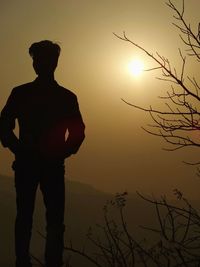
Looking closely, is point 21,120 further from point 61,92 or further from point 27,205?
point 27,205

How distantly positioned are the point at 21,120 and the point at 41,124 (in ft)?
0.80

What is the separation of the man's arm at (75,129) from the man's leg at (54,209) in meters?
0.33

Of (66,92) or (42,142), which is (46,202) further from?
(66,92)

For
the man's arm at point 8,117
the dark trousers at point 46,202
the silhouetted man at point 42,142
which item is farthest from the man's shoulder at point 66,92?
the dark trousers at point 46,202

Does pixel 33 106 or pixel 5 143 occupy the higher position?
pixel 33 106

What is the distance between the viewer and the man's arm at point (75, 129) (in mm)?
5547

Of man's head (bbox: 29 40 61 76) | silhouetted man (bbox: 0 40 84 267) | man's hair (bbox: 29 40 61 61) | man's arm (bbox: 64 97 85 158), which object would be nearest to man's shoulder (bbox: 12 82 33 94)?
silhouetted man (bbox: 0 40 84 267)

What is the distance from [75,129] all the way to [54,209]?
3.21 ft

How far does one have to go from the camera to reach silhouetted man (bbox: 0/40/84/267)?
17.3 feet

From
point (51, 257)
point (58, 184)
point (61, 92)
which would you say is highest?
point (61, 92)

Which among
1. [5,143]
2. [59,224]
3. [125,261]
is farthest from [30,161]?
[125,261]

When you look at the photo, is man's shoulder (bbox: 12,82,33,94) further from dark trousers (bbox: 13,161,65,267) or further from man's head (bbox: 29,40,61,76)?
dark trousers (bbox: 13,161,65,267)

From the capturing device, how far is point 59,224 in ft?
17.6

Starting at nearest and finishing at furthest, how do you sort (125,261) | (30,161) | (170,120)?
(125,261)
(30,161)
(170,120)
